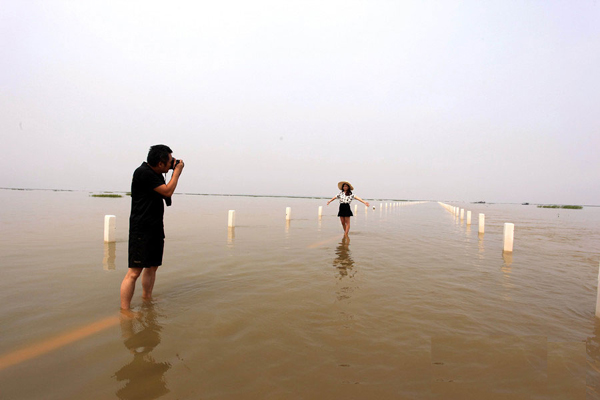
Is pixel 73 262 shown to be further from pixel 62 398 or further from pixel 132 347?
pixel 62 398

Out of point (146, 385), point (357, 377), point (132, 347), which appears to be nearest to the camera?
point (146, 385)

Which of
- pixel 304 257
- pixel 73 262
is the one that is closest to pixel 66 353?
pixel 73 262

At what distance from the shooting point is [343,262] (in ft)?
25.1

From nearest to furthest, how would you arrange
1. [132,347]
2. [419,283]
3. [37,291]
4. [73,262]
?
1. [132,347]
2. [37,291]
3. [419,283]
4. [73,262]

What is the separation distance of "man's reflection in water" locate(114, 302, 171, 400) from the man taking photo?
544mm

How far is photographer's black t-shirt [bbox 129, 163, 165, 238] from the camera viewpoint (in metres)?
3.98

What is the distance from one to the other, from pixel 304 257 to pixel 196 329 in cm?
474

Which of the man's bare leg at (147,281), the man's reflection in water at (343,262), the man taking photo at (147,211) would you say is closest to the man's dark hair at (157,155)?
the man taking photo at (147,211)

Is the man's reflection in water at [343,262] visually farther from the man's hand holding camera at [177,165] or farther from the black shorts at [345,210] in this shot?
the man's hand holding camera at [177,165]

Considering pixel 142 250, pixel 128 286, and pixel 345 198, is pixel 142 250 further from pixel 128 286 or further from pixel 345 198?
pixel 345 198

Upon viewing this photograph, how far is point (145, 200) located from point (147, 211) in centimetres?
15

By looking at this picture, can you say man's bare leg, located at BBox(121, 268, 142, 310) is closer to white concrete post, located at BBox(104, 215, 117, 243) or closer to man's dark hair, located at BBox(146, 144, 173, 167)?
man's dark hair, located at BBox(146, 144, 173, 167)

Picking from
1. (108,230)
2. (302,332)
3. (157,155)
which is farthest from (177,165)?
(108,230)

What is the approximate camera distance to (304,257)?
26.8 ft
